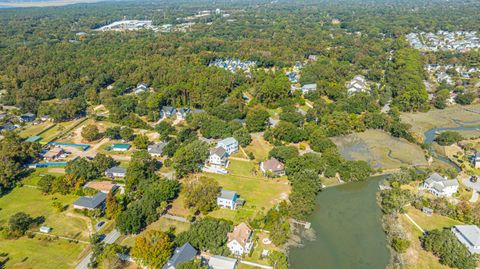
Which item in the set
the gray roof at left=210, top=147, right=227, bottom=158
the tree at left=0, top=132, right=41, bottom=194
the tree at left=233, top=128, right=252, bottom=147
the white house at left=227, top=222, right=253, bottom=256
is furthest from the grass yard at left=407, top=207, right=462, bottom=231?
the tree at left=0, top=132, right=41, bottom=194

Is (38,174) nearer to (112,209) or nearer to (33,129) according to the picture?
(112,209)

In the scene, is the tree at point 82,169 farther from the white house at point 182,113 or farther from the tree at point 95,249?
the white house at point 182,113

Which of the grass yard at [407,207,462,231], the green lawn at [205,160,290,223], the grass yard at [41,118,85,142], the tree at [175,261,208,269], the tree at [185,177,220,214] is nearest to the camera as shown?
the tree at [175,261,208,269]

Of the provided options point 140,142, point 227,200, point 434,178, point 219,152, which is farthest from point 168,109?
point 434,178

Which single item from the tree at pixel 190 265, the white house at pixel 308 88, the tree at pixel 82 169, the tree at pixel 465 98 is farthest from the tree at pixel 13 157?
the tree at pixel 465 98

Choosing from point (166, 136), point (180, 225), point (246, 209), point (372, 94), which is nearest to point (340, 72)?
point (372, 94)

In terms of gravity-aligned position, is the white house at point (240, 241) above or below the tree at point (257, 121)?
below

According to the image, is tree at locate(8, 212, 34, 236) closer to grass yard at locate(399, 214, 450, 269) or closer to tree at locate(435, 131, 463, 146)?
grass yard at locate(399, 214, 450, 269)
